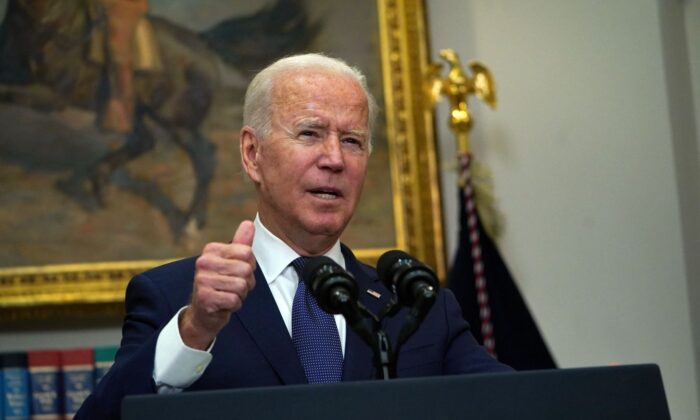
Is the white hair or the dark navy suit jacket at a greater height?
the white hair

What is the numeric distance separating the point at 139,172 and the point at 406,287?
145 inches

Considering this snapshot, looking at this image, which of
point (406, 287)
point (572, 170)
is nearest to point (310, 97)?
point (406, 287)

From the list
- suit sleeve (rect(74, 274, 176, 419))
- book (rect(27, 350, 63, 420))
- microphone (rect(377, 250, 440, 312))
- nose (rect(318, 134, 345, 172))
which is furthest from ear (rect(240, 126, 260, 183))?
book (rect(27, 350, 63, 420))

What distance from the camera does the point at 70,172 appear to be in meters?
5.50

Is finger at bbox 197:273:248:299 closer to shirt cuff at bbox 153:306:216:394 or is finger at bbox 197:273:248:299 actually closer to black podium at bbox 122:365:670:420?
shirt cuff at bbox 153:306:216:394

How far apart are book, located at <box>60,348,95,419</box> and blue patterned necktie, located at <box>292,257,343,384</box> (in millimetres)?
2705

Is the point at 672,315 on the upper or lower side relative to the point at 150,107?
lower

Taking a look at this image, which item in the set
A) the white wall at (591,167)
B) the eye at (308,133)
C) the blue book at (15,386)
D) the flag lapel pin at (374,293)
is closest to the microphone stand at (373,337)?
the flag lapel pin at (374,293)

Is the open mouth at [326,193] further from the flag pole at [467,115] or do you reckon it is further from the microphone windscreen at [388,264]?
the flag pole at [467,115]

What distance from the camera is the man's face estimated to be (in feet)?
9.42

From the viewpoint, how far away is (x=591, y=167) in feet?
19.0

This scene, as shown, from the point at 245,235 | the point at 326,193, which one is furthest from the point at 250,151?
the point at 245,235

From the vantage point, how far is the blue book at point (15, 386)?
5.07m

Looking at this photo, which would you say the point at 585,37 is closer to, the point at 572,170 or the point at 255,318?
the point at 572,170
